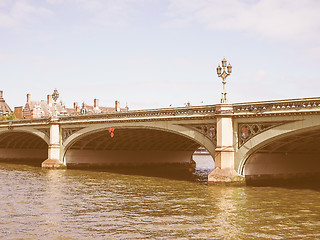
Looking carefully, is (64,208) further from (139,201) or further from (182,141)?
(182,141)

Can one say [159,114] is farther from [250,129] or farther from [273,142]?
[273,142]

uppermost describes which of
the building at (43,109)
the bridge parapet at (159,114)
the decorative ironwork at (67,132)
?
the building at (43,109)

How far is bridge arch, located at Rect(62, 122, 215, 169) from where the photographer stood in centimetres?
3319

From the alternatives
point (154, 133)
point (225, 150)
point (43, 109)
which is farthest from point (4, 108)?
point (225, 150)

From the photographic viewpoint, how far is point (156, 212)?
21.2 meters

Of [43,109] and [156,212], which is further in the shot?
[43,109]

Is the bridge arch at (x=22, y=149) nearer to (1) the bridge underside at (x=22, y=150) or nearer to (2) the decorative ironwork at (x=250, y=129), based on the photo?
(1) the bridge underside at (x=22, y=150)

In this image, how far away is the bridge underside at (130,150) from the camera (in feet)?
158

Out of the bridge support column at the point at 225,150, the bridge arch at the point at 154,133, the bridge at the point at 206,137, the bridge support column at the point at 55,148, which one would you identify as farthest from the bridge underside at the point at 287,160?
the bridge support column at the point at 55,148

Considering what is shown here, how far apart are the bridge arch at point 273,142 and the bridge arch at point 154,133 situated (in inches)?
103

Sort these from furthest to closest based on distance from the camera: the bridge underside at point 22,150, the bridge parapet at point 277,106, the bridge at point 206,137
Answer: the bridge underside at point 22,150 < the bridge at point 206,137 < the bridge parapet at point 277,106

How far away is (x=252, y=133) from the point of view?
97.9ft

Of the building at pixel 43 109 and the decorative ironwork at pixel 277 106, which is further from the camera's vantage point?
the building at pixel 43 109

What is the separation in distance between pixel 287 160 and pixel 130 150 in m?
24.0
